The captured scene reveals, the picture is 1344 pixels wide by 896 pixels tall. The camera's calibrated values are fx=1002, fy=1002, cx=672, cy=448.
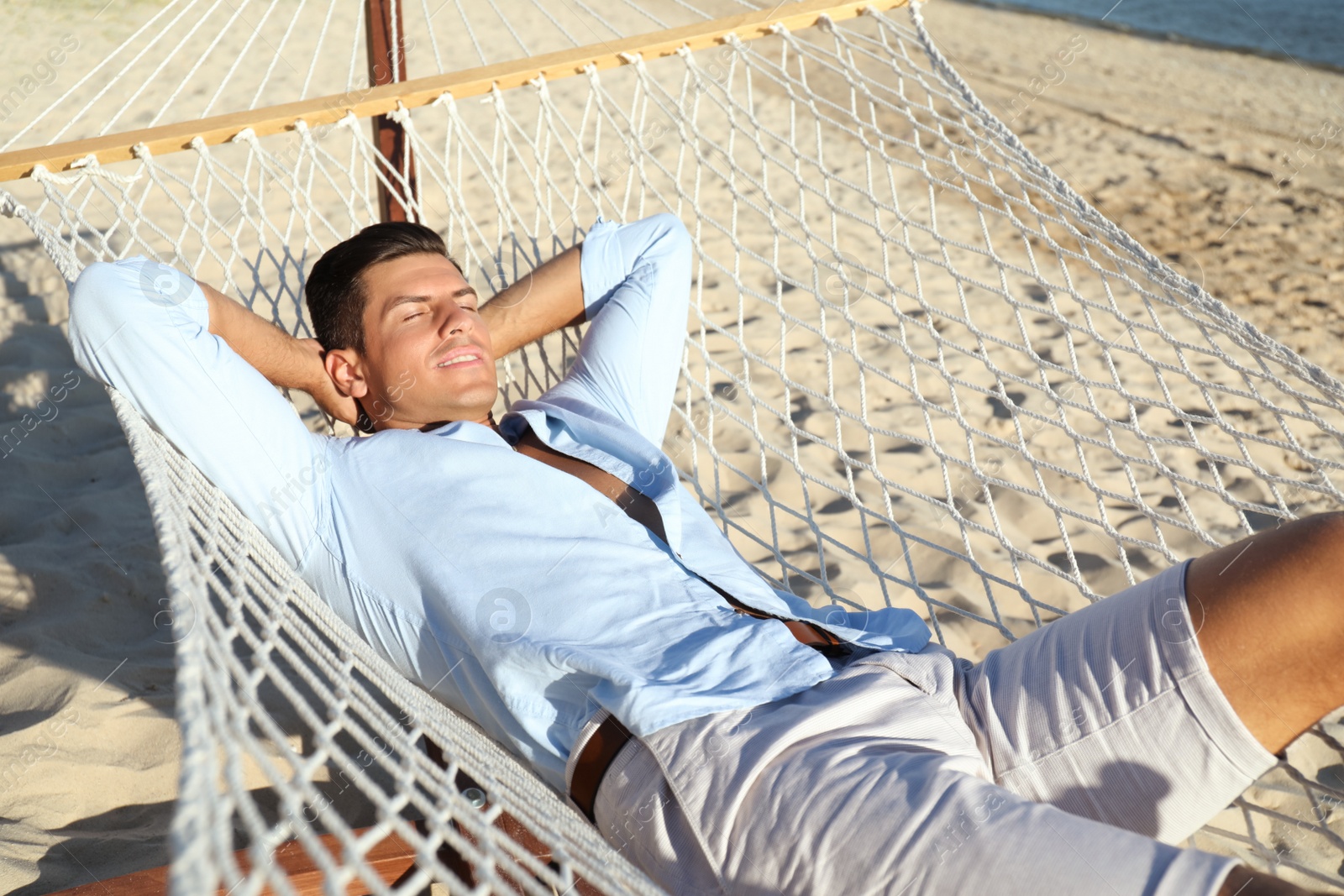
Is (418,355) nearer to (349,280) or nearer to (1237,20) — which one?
(349,280)

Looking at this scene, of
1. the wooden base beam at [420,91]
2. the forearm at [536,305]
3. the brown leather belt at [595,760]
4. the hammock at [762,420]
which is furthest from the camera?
the wooden base beam at [420,91]

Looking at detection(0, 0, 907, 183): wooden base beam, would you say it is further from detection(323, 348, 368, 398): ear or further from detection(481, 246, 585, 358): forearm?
detection(323, 348, 368, 398): ear

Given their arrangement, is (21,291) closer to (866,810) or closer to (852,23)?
(866,810)

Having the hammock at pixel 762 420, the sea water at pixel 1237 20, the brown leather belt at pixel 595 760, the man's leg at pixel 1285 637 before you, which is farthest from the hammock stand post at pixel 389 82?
the sea water at pixel 1237 20

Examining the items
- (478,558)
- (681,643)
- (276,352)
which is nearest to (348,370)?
(276,352)

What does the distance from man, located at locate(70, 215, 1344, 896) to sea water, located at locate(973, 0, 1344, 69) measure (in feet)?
25.3

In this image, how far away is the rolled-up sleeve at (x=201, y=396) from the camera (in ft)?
3.38

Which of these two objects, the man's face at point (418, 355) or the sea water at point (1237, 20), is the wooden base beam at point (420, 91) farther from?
the sea water at point (1237, 20)

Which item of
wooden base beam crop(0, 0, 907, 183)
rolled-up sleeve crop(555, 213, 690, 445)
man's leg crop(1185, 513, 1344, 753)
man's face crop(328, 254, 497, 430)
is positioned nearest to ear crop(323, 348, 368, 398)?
man's face crop(328, 254, 497, 430)

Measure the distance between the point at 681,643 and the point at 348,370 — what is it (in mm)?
588

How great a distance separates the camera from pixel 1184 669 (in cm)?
90

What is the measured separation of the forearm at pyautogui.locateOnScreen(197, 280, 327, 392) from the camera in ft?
3.94

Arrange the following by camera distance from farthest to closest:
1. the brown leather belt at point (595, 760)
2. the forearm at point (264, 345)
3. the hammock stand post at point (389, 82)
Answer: the hammock stand post at point (389, 82) < the forearm at point (264, 345) < the brown leather belt at point (595, 760)

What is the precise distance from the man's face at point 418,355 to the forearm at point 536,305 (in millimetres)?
222
